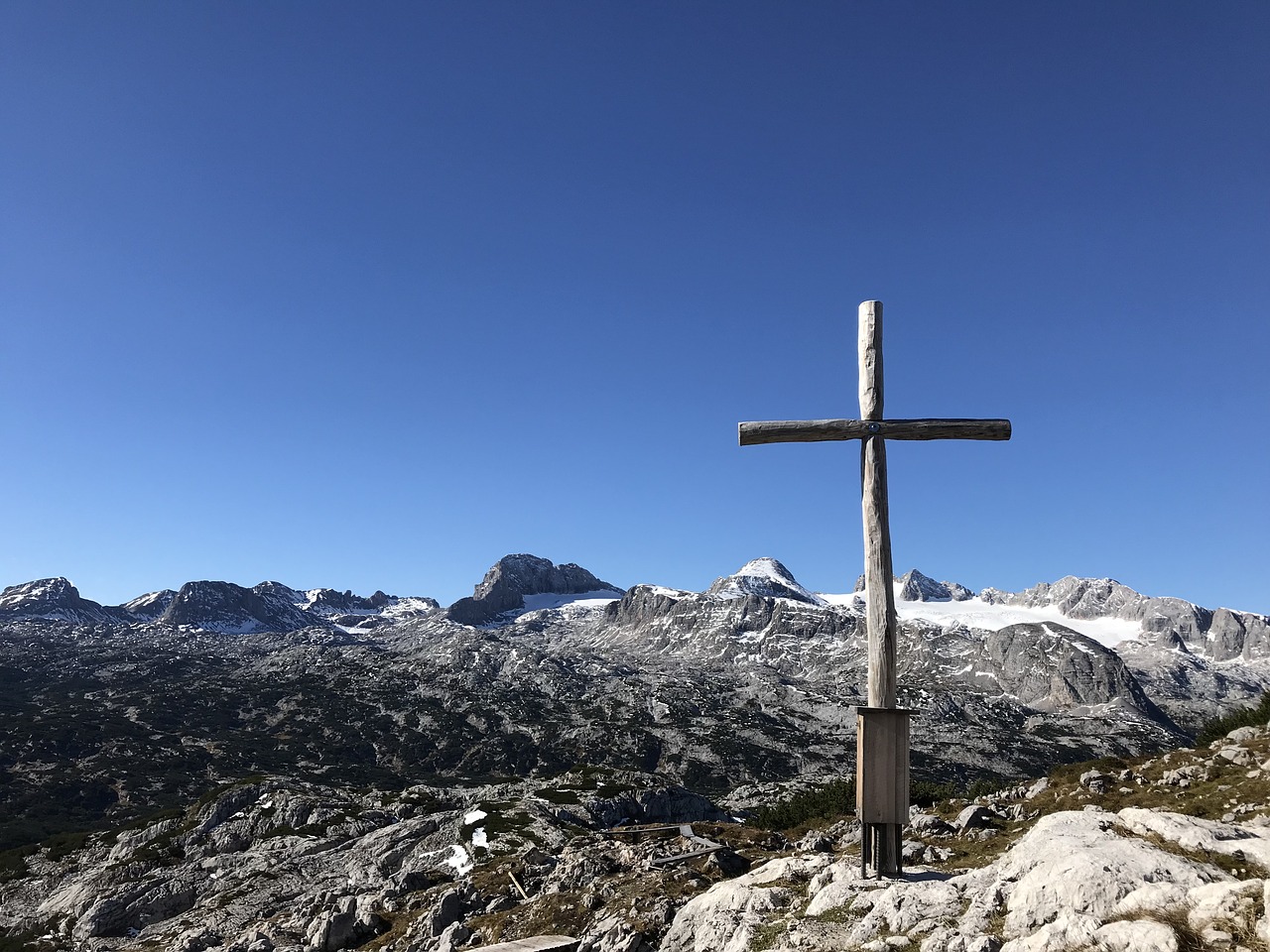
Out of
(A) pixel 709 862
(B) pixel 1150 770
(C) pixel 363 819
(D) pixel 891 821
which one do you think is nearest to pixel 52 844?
(C) pixel 363 819

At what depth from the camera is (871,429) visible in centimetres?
1512

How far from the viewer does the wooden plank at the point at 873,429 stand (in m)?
15.0

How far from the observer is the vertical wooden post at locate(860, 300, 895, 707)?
1440cm

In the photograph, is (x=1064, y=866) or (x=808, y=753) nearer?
(x=1064, y=866)

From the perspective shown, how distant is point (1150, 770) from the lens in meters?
29.0

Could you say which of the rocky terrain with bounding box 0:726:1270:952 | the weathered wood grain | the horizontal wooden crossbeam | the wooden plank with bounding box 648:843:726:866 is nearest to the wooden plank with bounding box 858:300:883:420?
the horizontal wooden crossbeam

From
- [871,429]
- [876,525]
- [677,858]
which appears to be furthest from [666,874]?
[871,429]

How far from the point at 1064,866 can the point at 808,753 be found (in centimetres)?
20747

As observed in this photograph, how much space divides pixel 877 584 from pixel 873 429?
3.38 metres

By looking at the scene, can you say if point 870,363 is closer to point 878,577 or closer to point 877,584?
point 878,577

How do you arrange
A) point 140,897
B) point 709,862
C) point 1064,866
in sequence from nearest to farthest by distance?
1. point 1064,866
2. point 709,862
3. point 140,897

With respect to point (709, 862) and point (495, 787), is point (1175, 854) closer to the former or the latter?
point (709, 862)

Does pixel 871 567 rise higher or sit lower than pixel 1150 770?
higher

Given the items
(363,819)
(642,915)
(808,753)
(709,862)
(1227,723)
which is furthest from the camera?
(808,753)
